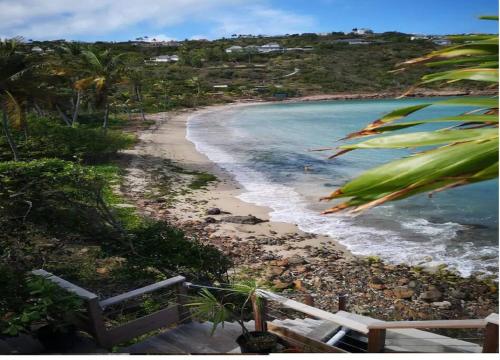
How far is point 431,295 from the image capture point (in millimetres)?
6273

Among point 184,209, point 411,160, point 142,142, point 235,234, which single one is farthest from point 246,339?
point 142,142

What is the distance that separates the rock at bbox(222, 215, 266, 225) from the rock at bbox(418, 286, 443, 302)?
13.4ft

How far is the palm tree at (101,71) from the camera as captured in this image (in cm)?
1805

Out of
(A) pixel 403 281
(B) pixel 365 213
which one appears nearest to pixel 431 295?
(A) pixel 403 281

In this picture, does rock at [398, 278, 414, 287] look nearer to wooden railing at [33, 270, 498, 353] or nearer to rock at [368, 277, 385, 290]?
rock at [368, 277, 385, 290]

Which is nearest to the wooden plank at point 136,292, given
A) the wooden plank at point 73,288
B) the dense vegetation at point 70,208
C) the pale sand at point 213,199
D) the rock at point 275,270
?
the wooden plank at point 73,288

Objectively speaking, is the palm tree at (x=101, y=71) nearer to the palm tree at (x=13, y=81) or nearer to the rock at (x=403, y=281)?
the palm tree at (x=13, y=81)

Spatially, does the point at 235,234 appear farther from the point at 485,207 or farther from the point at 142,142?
the point at 142,142

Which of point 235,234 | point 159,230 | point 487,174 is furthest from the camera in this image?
point 235,234

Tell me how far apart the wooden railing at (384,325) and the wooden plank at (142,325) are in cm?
67

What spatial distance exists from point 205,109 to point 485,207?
33.4 m

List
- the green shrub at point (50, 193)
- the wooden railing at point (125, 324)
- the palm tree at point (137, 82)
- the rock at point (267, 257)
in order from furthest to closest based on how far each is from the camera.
Answer: the palm tree at point (137, 82)
the rock at point (267, 257)
the green shrub at point (50, 193)
the wooden railing at point (125, 324)

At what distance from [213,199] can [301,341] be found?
8.92 m

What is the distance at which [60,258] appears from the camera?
6062 mm
